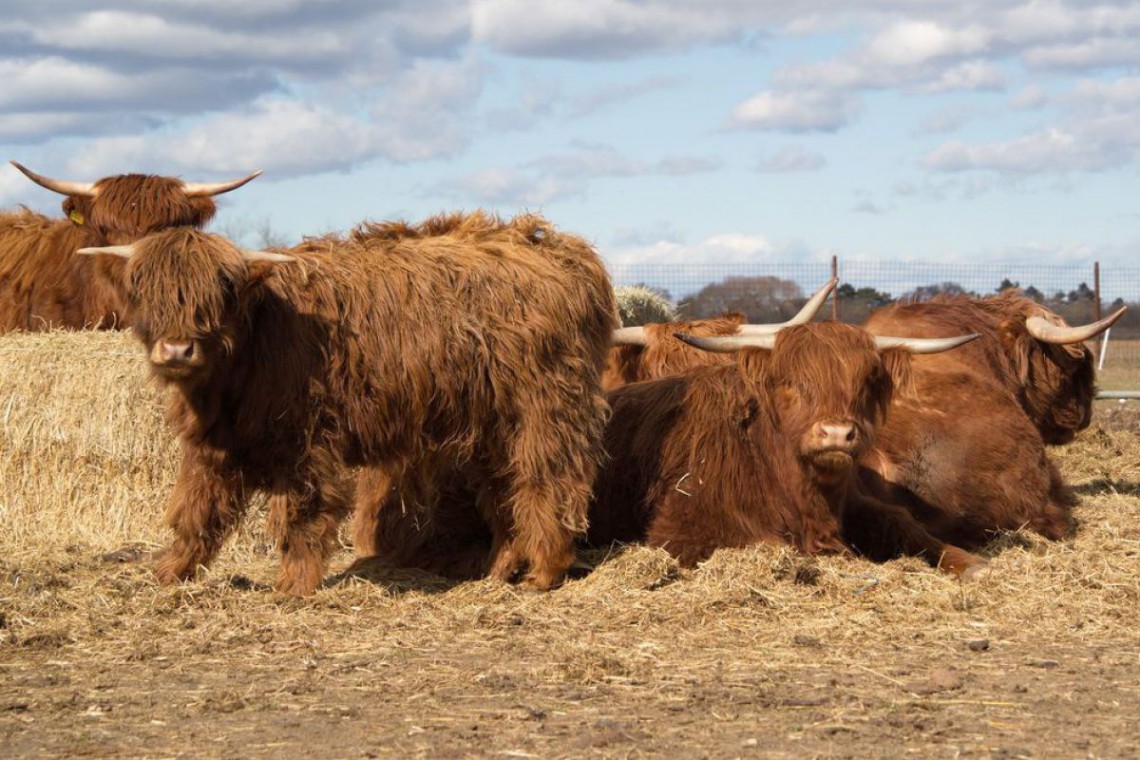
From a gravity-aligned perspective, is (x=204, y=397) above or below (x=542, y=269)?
below

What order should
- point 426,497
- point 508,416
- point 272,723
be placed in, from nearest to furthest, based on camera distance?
1. point 272,723
2. point 508,416
3. point 426,497

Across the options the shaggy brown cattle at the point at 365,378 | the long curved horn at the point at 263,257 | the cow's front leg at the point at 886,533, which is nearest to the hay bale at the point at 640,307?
the cow's front leg at the point at 886,533

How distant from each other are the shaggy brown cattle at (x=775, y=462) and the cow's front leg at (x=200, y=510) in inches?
68.9

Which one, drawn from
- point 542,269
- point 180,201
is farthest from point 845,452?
point 180,201

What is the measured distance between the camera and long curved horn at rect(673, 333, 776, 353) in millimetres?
6379

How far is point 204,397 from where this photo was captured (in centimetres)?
553

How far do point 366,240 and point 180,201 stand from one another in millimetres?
2036

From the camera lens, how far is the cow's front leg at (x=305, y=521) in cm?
563

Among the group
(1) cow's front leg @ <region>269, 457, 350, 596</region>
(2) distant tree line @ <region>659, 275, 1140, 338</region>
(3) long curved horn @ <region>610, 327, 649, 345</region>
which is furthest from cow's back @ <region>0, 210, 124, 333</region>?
(2) distant tree line @ <region>659, 275, 1140, 338</region>

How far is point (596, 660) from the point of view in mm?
4574

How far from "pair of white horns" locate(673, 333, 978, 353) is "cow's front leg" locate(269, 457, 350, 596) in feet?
5.77

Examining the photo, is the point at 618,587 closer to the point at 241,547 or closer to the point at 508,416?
the point at 508,416

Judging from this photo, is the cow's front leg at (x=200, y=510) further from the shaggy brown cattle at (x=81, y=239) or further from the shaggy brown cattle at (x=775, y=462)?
the shaggy brown cattle at (x=775, y=462)

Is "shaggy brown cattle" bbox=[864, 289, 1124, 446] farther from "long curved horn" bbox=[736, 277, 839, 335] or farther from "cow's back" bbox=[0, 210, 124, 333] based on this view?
"cow's back" bbox=[0, 210, 124, 333]
